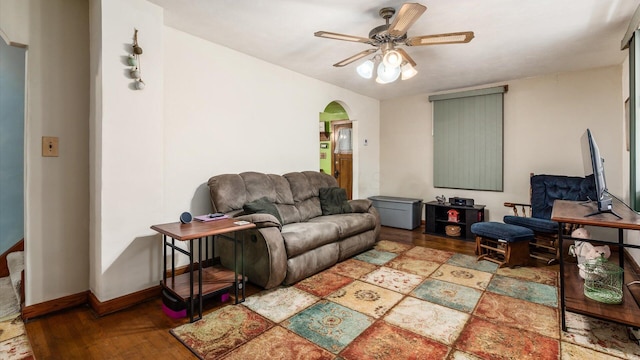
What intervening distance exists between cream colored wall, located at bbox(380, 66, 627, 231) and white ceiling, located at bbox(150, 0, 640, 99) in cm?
29

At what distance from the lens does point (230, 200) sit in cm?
293

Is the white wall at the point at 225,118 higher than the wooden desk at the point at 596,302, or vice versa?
the white wall at the point at 225,118

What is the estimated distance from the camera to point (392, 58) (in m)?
2.49

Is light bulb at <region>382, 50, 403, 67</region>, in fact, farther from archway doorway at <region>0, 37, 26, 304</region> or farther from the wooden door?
the wooden door

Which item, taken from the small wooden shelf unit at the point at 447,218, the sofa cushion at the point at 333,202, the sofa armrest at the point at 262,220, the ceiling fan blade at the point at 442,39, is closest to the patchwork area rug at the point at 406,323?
the sofa armrest at the point at 262,220

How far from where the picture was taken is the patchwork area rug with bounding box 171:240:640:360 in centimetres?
176

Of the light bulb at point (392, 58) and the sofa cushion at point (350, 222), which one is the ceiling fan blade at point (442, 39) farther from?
the sofa cushion at point (350, 222)

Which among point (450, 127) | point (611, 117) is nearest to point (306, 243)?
point (450, 127)

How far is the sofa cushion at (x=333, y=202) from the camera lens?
3.83 meters

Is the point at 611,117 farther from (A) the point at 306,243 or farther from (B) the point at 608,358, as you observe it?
(A) the point at 306,243

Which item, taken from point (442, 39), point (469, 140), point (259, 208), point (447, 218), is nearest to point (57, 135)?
point (259, 208)

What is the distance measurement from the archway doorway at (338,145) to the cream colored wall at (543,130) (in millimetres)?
1412

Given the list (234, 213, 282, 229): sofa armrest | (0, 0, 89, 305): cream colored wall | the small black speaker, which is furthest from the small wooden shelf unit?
(0, 0, 89, 305): cream colored wall

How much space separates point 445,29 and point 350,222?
2.19 metres
